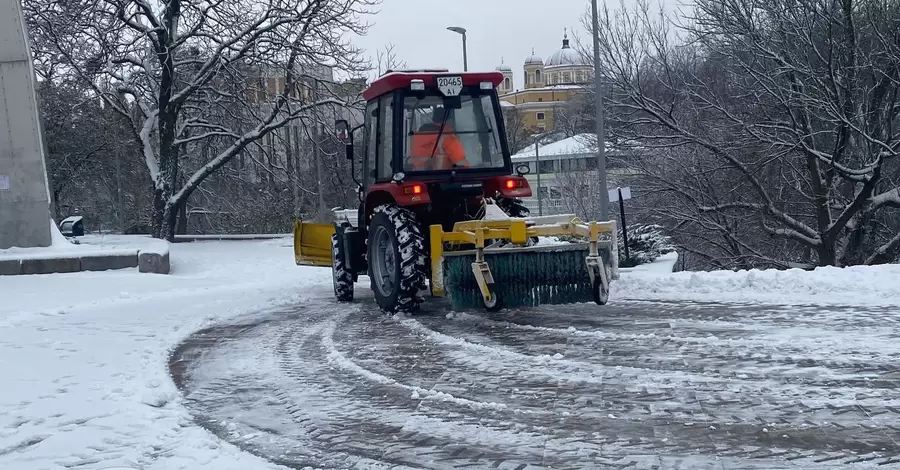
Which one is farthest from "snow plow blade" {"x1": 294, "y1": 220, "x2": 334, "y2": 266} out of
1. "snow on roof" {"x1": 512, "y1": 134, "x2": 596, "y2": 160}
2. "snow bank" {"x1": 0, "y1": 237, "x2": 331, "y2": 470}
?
"snow on roof" {"x1": 512, "y1": 134, "x2": 596, "y2": 160}

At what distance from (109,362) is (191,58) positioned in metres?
18.5

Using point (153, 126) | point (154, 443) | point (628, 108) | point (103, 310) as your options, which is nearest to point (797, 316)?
point (154, 443)

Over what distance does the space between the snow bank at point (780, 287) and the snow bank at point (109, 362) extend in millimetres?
4988

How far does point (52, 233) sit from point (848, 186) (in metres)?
18.3

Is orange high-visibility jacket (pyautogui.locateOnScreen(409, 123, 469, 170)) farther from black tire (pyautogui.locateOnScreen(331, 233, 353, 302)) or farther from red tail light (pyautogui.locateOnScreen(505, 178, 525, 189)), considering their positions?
black tire (pyautogui.locateOnScreen(331, 233, 353, 302))

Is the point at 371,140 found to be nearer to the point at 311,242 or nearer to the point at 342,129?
the point at 342,129

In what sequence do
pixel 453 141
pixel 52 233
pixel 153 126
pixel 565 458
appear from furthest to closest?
pixel 153 126 → pixel 52 233 → pixel 453 141 → pixel 565 458

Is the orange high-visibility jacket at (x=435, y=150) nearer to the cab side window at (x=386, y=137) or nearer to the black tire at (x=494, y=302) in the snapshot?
the cab side window at (x=386, y=137)

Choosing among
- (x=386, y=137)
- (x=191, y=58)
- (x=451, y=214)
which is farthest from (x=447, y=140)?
(x=191, y=58)

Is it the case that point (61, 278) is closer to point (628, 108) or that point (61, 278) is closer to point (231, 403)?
point (231, 403)

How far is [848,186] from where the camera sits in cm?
2231

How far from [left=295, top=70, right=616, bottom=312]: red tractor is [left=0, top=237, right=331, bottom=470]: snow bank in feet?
7.94

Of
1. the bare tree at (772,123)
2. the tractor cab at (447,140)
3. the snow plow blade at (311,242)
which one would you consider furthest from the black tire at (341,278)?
the bare tree at (772,123)

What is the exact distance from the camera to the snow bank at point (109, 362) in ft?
16.5
